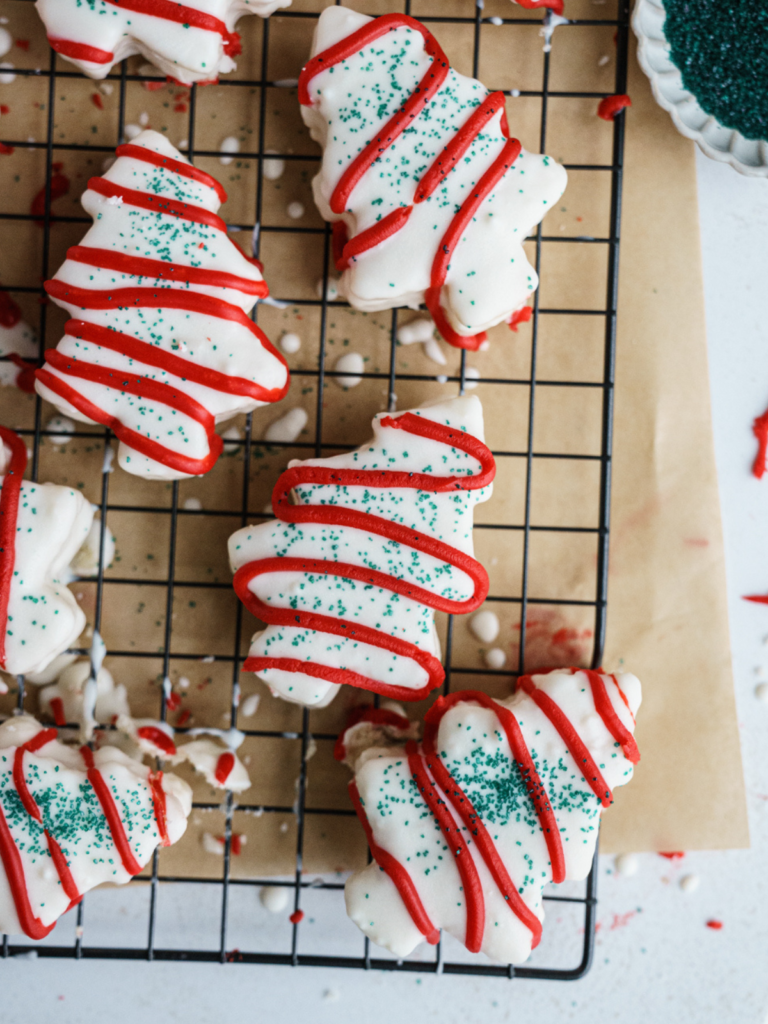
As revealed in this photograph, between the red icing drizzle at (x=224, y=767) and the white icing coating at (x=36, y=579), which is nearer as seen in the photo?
the white icing coating at (x=36, y=579)

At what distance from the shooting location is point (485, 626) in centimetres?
133

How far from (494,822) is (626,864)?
0.35 metres

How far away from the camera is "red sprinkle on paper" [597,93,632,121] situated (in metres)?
1.28

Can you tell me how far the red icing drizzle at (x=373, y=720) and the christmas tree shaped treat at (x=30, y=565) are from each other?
0.45 metres

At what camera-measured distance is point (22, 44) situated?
4.27 feet

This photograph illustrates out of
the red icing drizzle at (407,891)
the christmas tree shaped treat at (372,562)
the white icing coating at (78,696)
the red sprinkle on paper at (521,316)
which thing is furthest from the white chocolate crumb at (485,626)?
the white icing coating at (78,696)

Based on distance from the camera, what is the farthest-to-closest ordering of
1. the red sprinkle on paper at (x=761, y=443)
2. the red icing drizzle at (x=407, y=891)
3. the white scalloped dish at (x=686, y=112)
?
the red sprinkle on paper at (x=761, y=443) → the white scalloped dish at (x=686, y=112) → the red icing drizzle at (x=407, y=891)

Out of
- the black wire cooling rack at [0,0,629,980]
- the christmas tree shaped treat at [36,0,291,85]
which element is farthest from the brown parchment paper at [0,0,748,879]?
the christmas tree shaped treat at [36,0,291,85]

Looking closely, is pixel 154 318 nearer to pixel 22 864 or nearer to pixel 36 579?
pixel 36 579

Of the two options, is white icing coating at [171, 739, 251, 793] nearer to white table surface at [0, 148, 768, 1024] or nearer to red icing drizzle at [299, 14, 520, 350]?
white table surface at [0, 148, 768, 1024]

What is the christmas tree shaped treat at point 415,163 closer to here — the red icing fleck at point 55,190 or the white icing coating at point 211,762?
the red icing fleck at point 55,190

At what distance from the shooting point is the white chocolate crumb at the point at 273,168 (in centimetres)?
131

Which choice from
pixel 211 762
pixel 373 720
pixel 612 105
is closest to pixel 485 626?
pixel 373 720

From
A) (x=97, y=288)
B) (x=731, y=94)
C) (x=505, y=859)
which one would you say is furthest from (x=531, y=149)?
(x=505, y=859)
